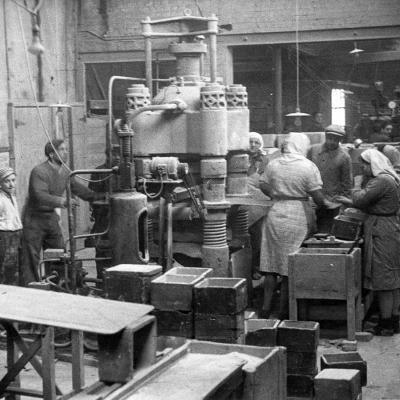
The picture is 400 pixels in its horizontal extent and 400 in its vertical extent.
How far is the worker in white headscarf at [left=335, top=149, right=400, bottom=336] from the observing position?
26.8ft

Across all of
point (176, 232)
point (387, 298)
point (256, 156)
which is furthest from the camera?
point (256, 156)

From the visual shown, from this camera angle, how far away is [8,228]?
9055mm

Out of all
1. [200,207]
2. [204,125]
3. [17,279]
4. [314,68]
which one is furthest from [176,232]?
→ [314,68]

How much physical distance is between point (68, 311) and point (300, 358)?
2.80 metres

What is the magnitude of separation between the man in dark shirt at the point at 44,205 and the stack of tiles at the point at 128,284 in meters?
Answer: 3.35

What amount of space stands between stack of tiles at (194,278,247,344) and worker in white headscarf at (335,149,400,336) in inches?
102

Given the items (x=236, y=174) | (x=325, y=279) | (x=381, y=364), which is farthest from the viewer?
(x=236, y=174)

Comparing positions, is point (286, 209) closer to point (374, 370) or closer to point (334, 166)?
point (334, 166)

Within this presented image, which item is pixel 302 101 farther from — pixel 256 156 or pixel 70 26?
pixel 256 156

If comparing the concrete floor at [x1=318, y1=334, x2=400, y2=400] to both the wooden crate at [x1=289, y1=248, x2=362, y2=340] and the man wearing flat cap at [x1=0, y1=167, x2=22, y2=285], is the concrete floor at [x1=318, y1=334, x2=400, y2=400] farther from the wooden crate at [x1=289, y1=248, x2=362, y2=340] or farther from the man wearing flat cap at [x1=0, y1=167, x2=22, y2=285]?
the man wearing flat cap at [x1=0, y1=167, x2=22, y2=285]

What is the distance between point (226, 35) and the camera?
46.6 feet

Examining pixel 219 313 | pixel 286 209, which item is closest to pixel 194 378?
pixel 219 313

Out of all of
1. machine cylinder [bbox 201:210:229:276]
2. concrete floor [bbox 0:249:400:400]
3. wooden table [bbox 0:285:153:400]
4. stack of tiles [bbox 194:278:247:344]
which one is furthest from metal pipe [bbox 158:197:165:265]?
wooden table [bbox 0:285:153:400]

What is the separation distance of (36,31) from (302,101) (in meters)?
14.5
